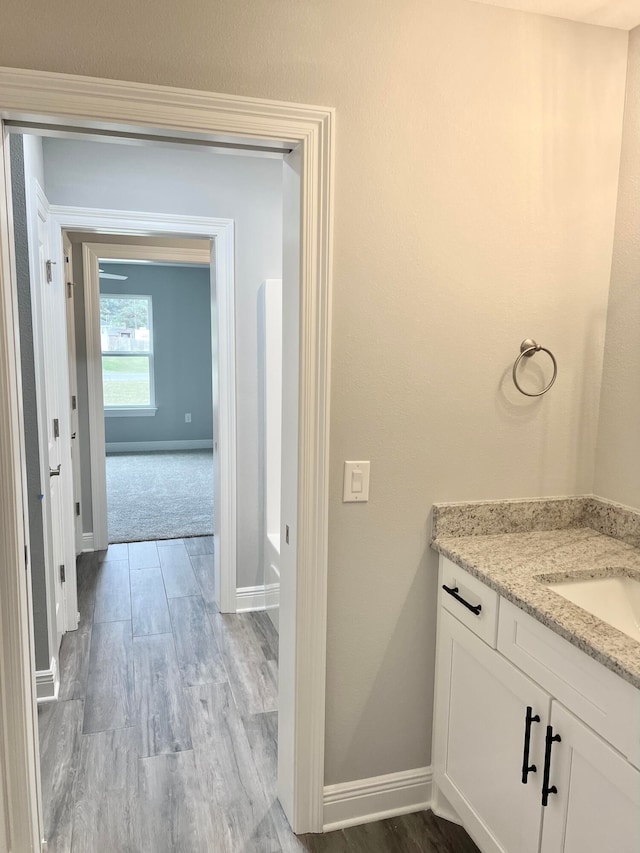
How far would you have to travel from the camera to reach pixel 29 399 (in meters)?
2.38

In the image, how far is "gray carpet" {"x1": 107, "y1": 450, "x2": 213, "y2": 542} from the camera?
197 inches

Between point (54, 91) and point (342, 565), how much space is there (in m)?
1.44

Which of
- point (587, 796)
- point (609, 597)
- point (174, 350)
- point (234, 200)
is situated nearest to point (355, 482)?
point (609, 597)

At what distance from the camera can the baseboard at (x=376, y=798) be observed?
6.38 ft

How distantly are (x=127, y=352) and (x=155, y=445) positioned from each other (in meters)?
1.33

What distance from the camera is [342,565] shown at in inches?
73.1

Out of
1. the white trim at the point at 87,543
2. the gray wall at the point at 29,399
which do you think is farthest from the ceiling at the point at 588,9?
the white trim at the point at 87,543

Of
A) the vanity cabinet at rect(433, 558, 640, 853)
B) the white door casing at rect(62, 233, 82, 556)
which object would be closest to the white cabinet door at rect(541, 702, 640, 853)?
the vanity cabinet at rect(433, 558, 640, 853)

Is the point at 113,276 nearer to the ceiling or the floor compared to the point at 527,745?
nearer to the ceiling

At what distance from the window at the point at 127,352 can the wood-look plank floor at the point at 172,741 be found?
5114mm

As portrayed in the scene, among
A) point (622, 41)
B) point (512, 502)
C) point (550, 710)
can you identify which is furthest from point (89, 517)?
point (622, 41)

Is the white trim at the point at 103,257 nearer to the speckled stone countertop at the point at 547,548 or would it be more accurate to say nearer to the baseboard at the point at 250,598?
the baseboard at the point at 250,598

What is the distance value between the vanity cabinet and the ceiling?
1.59 m

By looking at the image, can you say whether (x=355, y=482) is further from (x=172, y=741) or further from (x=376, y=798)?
(x=172, y=741)
